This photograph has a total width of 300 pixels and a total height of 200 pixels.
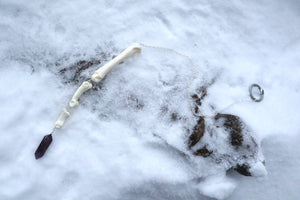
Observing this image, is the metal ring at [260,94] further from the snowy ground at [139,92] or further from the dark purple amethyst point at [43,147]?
the dark purple amethyst point at [43,147]

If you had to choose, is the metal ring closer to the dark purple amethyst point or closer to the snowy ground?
the snowy ground

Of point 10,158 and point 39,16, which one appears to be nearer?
point 10,158

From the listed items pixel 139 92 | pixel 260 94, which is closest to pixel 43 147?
pixel 139 92

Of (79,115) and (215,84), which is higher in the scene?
(215,84)

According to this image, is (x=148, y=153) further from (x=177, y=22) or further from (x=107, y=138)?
(x=177, y=22)

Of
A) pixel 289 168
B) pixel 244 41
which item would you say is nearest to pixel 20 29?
pixel 244 41

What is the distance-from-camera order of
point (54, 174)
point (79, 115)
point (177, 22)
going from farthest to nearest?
1. point (177, 22)
2. point (79, 115)
3. point (54, 174)

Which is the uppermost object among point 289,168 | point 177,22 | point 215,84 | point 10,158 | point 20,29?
point 177,22

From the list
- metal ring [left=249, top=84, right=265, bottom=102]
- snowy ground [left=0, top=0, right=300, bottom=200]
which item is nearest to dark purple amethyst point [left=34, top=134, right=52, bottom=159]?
snowy ground [left=0, top=0, right=300, bottom=200]
